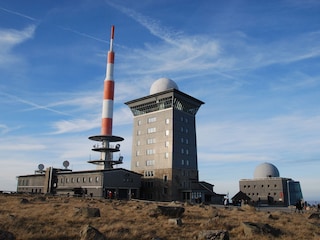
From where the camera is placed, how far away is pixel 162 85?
71375 mm

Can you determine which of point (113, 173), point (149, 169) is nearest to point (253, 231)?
point (113, 173)

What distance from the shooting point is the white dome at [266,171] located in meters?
77.5

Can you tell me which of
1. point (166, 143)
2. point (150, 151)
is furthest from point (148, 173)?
point (166, 143)

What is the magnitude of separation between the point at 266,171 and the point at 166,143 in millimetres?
30473

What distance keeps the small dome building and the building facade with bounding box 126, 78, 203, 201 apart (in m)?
15.2

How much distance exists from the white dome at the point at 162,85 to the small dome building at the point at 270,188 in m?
30.7

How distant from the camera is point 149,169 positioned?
68000mm

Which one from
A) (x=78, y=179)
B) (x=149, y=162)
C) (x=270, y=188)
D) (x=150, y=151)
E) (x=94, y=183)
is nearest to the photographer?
(x=94, y=183)

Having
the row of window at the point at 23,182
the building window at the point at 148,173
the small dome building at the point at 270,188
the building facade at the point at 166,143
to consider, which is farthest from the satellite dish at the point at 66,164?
the small dome building at the point at 270,188

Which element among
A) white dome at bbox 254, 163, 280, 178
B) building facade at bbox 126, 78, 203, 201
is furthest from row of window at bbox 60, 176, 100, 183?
white dome at bbox 254, 163, 280, 178

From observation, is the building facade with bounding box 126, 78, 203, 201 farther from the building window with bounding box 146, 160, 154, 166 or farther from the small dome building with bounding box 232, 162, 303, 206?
the small dome building with bounding box 232, 162, 303, 206

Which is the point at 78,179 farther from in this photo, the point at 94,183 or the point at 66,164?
the point at 66,164

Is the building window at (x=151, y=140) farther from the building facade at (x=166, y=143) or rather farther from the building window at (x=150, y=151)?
the building window at (x=150, y=151)

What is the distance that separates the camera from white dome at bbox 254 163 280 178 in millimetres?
77500
